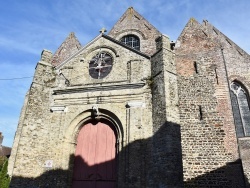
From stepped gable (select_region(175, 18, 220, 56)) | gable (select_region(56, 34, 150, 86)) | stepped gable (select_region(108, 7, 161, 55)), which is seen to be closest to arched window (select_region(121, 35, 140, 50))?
stepped gable (select_region(108, 7, 161, 55))

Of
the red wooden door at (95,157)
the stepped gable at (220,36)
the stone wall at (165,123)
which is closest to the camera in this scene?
the stone wall at (165,123)

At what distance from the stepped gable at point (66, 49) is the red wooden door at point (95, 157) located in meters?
6.35

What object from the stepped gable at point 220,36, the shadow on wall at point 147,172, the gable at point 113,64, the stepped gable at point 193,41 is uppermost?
the stepped gable at point 220,36

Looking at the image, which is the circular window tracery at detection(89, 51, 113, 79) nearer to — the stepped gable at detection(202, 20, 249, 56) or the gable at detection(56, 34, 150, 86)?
the gable at detection(56, 34, 150, 86)

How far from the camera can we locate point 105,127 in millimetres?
9273

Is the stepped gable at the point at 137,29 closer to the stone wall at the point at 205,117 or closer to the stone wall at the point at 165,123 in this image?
the stone wall at the point at 205,117

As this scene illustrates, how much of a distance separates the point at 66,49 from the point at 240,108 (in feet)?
33.9

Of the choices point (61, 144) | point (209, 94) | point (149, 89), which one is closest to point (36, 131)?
point (61, 144)

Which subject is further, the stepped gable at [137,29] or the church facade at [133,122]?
the stepped gable at [137,29]

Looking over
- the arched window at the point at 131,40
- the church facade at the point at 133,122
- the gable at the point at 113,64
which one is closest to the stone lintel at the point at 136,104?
the church facade at the point at 133,122

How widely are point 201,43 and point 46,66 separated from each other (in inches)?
279

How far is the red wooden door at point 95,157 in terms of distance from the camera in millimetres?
8430

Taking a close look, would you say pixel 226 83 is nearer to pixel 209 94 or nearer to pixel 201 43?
pixel 209 94

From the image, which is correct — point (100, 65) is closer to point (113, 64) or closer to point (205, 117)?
point (113, 64)
